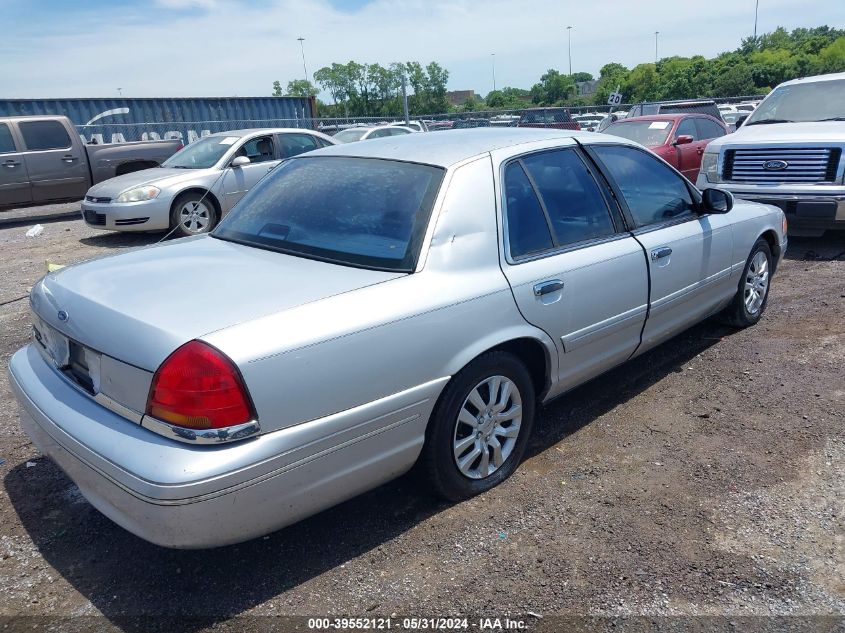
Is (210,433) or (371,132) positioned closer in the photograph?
(210,433)

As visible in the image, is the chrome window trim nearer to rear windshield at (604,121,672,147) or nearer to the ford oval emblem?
the ford oval emblem

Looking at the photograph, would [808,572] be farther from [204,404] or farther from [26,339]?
[26,339]

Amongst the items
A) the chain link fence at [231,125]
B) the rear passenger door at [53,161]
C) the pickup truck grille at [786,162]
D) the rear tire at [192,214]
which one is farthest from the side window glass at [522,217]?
the chain link fence at [231,125]

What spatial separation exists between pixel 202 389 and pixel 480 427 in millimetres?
1361

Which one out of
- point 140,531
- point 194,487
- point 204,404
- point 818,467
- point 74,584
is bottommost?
point 818,467

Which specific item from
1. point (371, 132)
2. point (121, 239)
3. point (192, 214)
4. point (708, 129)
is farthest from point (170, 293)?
point (371, 132)

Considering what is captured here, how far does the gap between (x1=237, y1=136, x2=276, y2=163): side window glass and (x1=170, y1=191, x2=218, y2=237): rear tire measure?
0.84 m

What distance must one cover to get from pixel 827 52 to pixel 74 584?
7553cm

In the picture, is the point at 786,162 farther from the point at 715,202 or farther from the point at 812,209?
the point at 715,202

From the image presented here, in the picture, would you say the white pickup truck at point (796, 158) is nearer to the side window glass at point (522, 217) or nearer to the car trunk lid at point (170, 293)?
the side window glass at point (522, 217)

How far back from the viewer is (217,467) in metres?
2.38

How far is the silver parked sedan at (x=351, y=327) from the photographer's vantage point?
8.04ft

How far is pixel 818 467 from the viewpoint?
11.8 ft

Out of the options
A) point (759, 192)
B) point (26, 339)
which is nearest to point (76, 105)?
point (26, 339)
